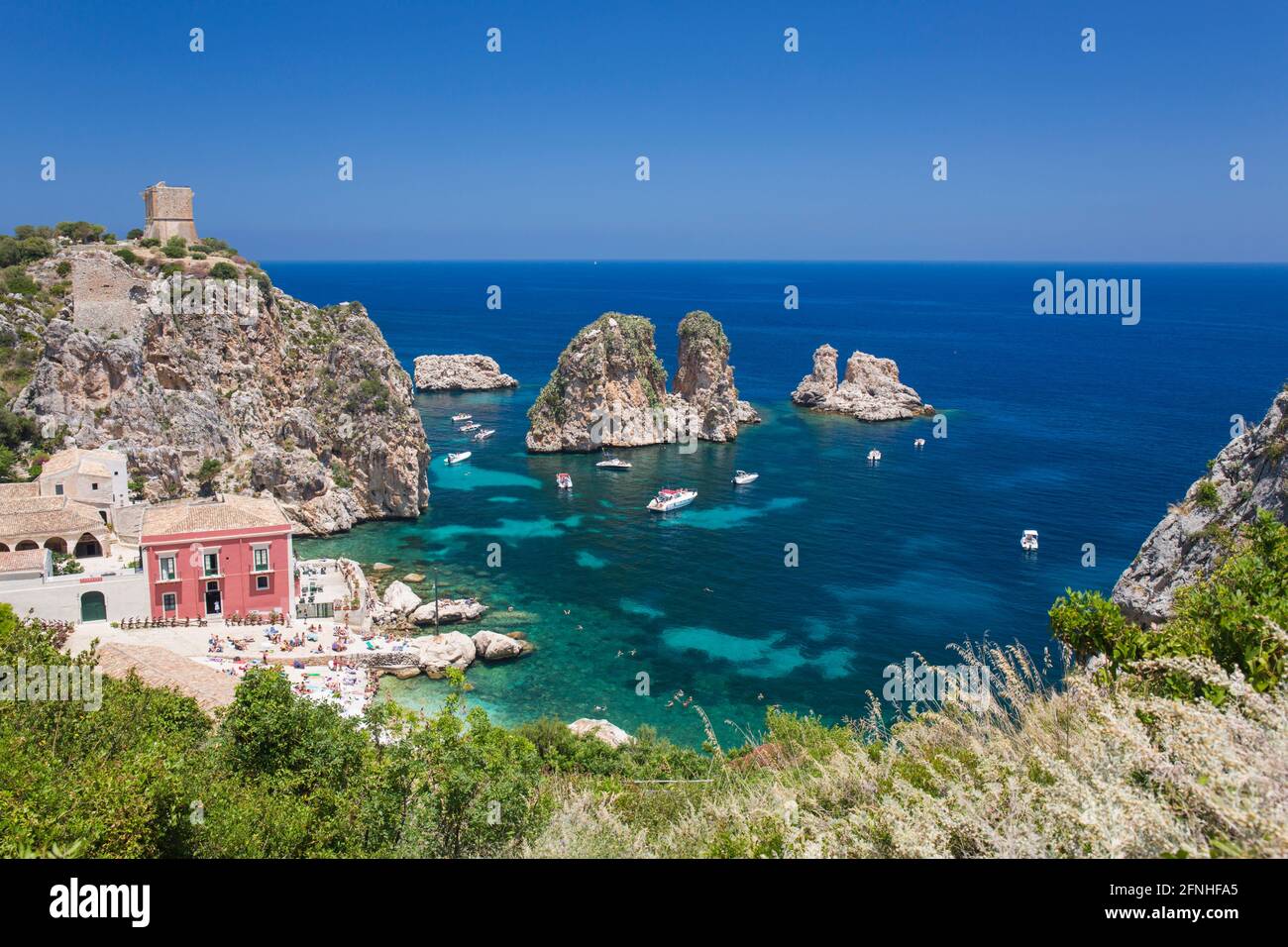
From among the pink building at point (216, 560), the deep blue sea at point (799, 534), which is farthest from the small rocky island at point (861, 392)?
the pink building at point (216, 560)

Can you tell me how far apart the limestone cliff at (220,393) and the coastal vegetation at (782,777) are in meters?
26.4

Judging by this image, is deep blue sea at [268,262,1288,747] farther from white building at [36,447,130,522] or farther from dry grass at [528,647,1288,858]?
dry grass at [528,647,1288,858]

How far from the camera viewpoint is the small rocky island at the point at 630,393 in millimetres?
65125

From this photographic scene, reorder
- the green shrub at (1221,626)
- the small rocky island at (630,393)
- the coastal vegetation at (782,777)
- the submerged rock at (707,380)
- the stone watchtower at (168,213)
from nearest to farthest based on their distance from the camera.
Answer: the coastal vegetation at (782,777)
the green shrub at (1221,626)
the stone watchtower at (168,213)
the small rocky island at (630,393)
the submerged rock at (707,380)

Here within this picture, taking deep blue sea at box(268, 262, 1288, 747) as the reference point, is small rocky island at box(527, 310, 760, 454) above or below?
above

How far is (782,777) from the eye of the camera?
43.1 feet

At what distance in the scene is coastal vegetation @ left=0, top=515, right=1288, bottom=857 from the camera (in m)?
6.20

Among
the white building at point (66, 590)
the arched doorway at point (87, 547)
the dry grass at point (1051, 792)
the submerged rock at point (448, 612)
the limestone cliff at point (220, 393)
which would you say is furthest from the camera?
the limestone cliff at point (220, 393)

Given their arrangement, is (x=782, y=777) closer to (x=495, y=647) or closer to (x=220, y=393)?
(x=495, y=647)

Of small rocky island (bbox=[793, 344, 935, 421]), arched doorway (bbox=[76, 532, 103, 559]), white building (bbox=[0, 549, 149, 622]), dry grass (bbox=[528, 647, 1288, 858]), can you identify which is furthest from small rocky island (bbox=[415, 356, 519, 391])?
dry grass (bbox=[528, 647, 1288, 858])

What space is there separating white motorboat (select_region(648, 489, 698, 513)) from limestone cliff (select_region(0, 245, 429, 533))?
44.8ft

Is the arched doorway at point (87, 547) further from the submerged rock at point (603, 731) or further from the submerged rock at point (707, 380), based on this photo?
the submerged rock at point (707, 380)
